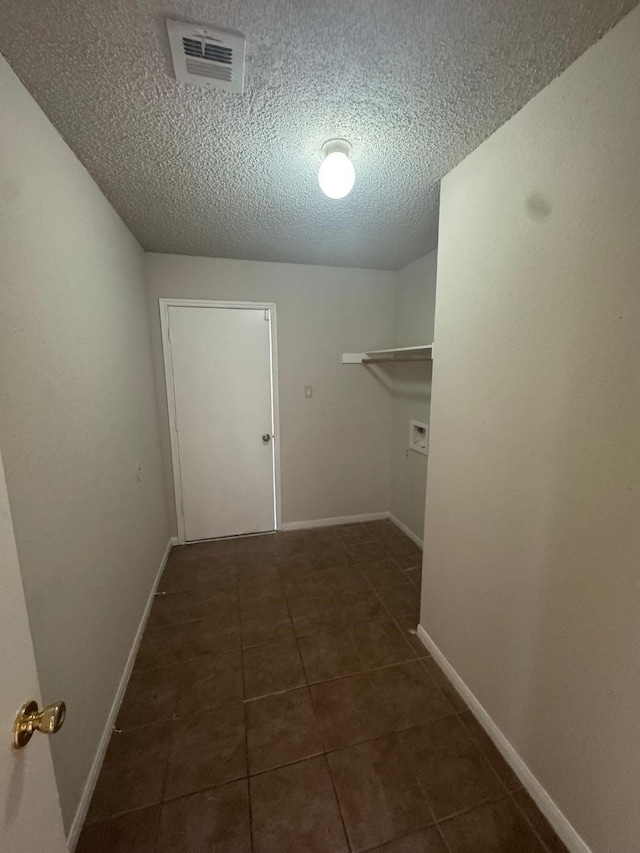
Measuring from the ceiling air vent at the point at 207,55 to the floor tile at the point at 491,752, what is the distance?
2.56 metres

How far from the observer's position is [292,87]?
105 centimetres

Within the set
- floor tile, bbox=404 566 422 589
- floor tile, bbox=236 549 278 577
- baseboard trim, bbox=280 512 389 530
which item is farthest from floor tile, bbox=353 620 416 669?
baseboard trim, bbox=280 512 389 530

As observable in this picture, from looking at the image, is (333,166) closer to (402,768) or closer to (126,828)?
(402,768)

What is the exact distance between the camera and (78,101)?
110 cm

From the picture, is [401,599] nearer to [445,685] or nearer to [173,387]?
[445,685]

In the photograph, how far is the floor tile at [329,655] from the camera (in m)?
1.71

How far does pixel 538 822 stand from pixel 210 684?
1.39 meters

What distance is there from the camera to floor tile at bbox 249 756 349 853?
3.56ft

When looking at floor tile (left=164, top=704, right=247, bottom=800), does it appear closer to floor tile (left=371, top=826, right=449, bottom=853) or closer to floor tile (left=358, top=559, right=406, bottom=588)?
floor tile (left=371, top=826, right=449, bottom=853)

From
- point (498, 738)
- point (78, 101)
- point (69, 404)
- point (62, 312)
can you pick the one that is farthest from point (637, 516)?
point (78, 101)

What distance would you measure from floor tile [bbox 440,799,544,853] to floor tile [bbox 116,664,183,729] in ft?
3.88

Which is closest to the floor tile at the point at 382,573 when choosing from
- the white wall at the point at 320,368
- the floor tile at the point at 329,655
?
the floor tile at the point at 329,655

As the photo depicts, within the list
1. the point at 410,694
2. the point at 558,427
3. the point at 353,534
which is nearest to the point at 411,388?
the point at 353,534

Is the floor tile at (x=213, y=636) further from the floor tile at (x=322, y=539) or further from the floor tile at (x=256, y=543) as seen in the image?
the floor tile at (x=322, y=539)
